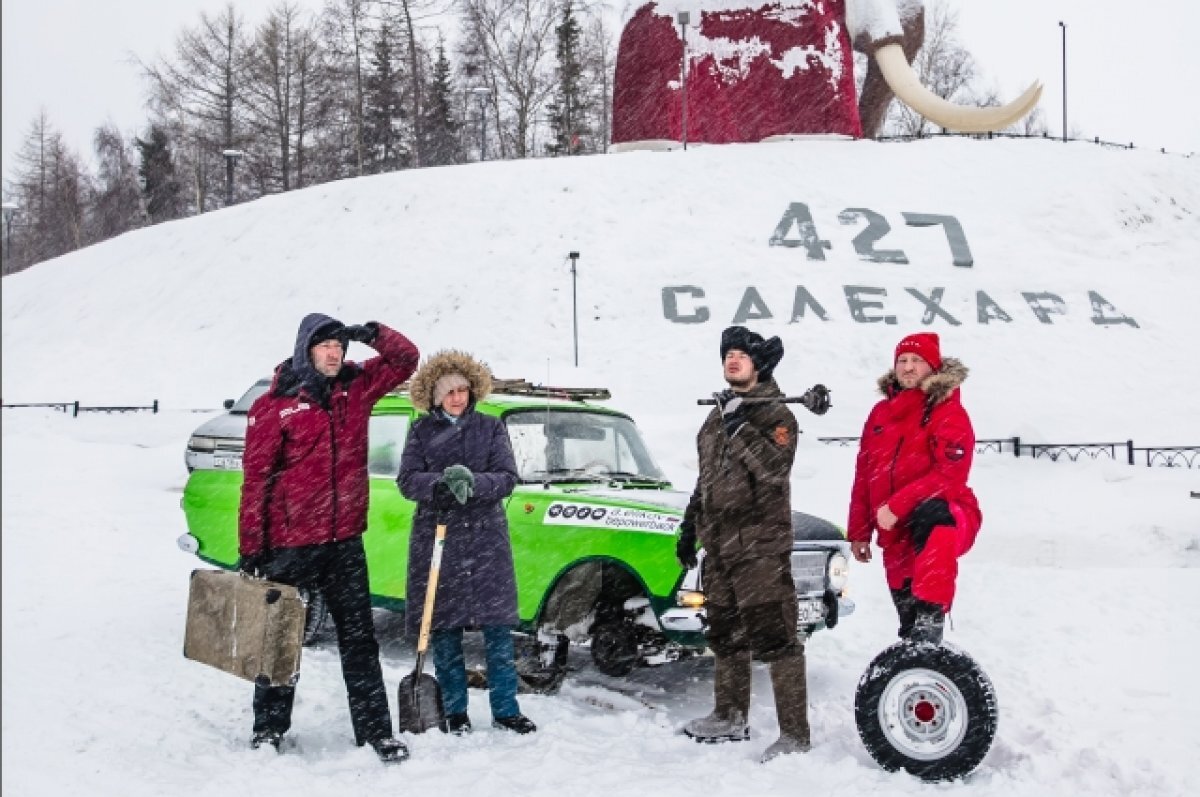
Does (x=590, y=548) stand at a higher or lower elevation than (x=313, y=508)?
lower

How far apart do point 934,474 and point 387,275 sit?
19918mm

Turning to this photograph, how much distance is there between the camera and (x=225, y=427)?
40.4 feet

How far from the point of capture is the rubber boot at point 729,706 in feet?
17.5

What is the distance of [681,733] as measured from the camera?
18.0 feet

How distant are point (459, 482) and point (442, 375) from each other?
0.58 m

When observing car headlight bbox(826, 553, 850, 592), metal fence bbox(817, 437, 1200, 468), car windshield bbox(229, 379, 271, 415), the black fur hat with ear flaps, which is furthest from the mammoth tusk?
the black fur hat with ear flaps

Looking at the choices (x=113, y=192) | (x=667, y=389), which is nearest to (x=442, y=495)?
(x=667, y=389)

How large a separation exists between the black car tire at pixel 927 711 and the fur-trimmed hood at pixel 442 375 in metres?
2.26

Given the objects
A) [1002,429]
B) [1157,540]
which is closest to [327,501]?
[1157,540]

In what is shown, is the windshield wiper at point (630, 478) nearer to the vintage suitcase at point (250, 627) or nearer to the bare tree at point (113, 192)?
the vintage suitcase at point (250, 627)

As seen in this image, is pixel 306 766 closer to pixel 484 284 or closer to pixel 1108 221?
pixel 484 284

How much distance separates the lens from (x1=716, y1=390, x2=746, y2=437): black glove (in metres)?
5.33

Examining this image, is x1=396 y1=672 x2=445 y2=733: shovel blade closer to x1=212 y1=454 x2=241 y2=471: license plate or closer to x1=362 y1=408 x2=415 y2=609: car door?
x1=362 y1=408 x2=415 y2=609: car door

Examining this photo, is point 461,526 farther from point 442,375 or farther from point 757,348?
point 757,348
